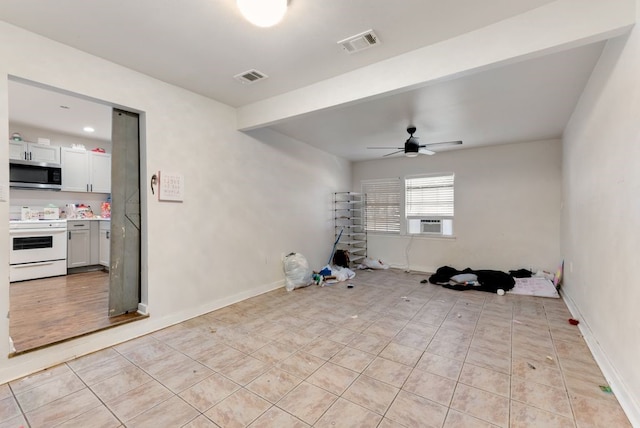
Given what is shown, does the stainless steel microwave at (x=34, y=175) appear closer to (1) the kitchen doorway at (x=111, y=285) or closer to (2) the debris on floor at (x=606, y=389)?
(1) the kitchen doorway at (x=111, y=285)

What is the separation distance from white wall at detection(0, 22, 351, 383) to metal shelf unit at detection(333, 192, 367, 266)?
55.5 inches

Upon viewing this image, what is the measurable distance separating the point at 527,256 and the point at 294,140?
15.2 feet

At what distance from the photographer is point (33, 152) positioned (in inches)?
180

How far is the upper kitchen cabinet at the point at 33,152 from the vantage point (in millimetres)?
4418

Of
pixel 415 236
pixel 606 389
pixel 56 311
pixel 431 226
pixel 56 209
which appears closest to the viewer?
pixel 606 389

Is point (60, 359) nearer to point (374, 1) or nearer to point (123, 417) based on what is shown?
point (123, 417)

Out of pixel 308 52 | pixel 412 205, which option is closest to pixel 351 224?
pixel 412 205

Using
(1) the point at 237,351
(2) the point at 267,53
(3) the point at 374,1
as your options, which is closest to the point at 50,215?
(1) the point at 237,351

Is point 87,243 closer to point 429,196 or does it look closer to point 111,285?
point 111,285

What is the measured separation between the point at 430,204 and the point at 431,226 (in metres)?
0.47

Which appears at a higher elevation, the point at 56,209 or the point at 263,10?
the point at 263,10

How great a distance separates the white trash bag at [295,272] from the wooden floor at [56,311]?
6.82ft

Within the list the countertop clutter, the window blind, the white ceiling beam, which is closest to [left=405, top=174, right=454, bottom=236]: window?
the window blind

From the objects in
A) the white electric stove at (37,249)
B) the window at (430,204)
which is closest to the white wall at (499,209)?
the window at (430,204)
